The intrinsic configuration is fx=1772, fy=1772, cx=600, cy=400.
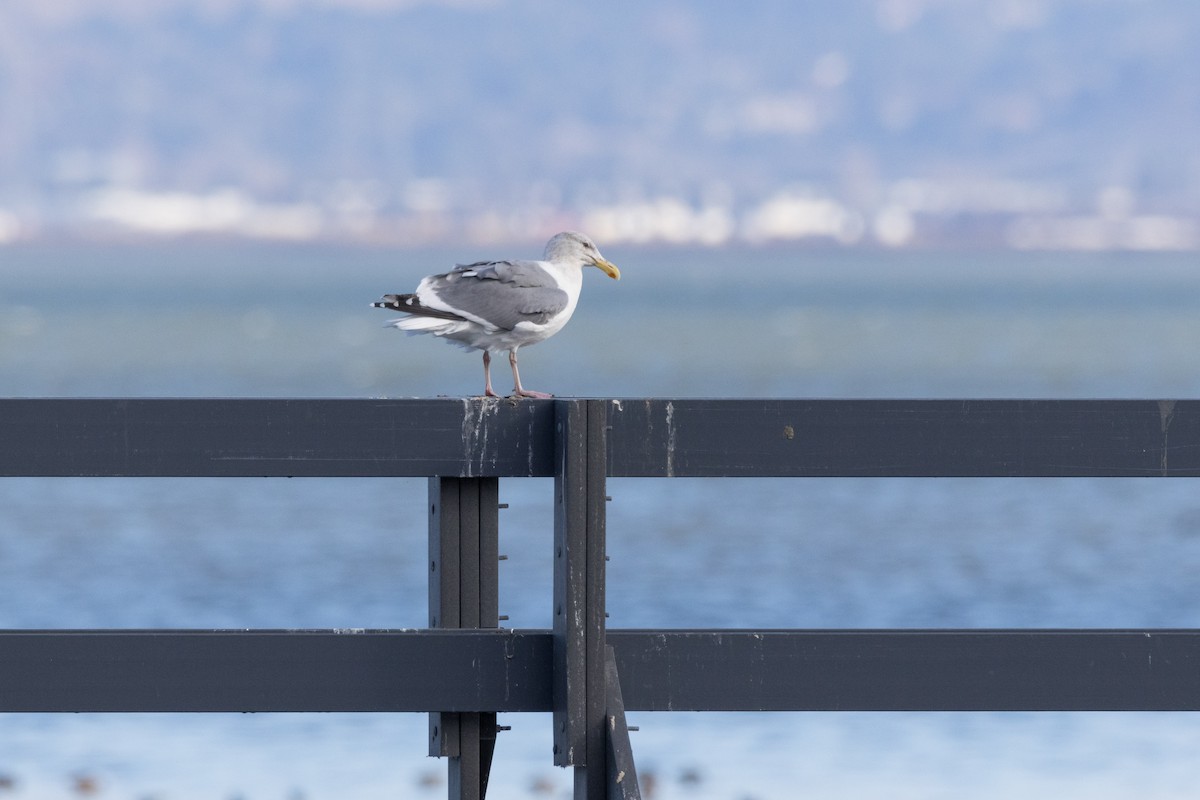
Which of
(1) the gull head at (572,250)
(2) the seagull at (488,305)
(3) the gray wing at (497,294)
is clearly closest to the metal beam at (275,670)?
(2) the seagull at (488,305)

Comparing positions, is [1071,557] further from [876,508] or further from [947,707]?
[947,707]

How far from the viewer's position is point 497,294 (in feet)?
18.7

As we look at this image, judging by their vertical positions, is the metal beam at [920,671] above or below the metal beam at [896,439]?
below

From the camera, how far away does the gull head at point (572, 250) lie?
6.27m

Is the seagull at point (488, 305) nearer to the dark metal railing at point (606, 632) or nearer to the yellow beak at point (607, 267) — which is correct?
the yellow beak at point (607, 267)

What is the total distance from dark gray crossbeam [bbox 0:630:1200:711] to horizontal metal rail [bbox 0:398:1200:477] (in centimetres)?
37

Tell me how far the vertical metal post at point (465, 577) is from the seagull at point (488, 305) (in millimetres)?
1570

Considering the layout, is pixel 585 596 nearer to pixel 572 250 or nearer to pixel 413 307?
pixel 413 307

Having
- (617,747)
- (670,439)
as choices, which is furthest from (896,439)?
(617,747)

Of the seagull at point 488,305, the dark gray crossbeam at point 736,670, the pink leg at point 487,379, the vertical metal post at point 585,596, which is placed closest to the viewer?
the vertical metal post at point 585,596

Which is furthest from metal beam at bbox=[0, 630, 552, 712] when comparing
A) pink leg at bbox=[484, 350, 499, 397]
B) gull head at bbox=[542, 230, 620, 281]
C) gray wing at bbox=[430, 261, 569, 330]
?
gull head at bbox=[542, 230, 620, 281]

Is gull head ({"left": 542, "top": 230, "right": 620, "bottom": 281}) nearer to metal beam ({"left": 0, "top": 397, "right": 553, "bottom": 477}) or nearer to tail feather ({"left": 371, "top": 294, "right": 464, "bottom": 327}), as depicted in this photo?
tail feather ({"left": 371, "top": 294, "right": 464, "bottom": 327})

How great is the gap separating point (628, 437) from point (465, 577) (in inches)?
20.1

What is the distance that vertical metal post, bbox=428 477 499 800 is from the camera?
13.4 feet
